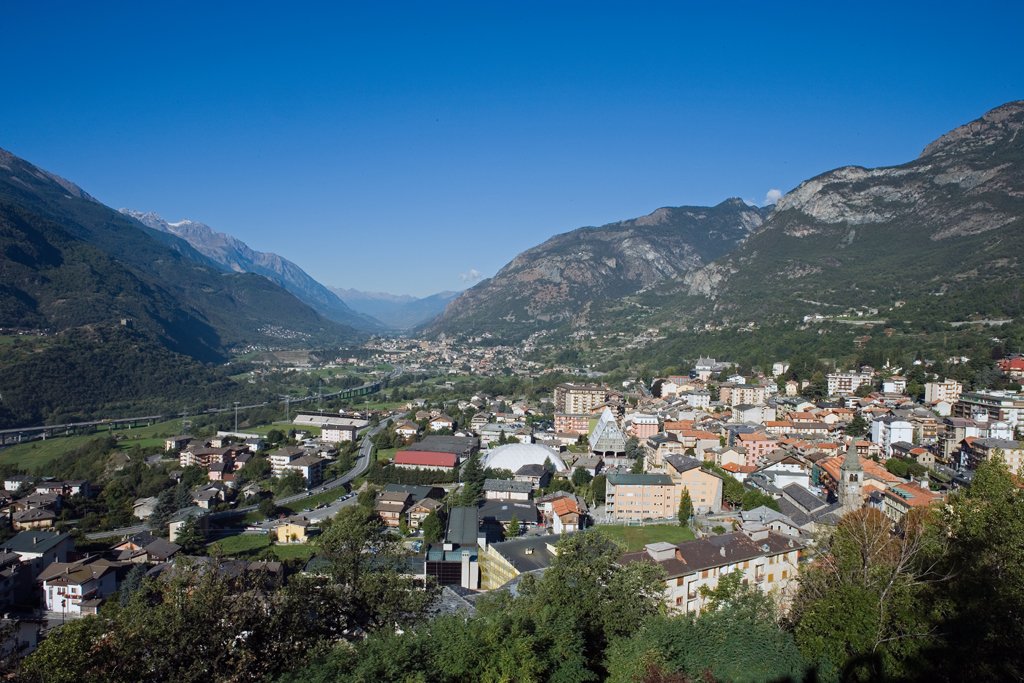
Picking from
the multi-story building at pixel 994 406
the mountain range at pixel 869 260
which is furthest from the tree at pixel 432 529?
the mountain range at pixel 869 260

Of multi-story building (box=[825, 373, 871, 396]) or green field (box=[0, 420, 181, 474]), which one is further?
multi-story building (box=[825, 373, 871, 396])

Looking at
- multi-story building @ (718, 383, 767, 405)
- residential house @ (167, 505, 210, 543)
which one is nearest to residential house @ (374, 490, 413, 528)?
residential house @ (167, 505, 210, 543)

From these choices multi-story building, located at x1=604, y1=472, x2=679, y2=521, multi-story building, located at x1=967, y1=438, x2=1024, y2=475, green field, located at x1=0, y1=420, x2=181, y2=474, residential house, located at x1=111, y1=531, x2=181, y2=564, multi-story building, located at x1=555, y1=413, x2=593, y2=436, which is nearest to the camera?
residential house, located at x1=111, y1=531, x2=181, y2=564

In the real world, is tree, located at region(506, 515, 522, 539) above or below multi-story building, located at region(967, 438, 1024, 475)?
below

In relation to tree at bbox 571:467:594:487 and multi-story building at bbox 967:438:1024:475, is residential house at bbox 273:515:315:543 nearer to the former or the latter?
tree at bbox 571:467:594:487

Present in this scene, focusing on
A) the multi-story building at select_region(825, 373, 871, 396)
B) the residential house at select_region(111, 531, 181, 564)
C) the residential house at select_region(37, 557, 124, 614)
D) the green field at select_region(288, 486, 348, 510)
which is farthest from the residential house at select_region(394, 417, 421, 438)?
the multi-story building at select_region(825, 373, 871, 396)

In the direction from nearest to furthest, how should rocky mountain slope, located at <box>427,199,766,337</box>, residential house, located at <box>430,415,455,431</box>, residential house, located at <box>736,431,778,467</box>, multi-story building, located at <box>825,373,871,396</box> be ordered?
1. residential house, located at <box>736,431,778,467</box>
2. multi-story building, located at <box>825,373,871,396</box>
3. residential house, located at <box>430,415,455,431</box>
4. rocky mountain slope, located at <box>427,199,766,337</box>

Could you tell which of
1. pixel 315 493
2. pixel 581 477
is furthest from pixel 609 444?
pixel 315 493

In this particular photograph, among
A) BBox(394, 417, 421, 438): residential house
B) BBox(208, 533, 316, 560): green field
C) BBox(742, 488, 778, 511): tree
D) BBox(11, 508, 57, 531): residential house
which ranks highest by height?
BBox(742, 488, 778, 511): tree
